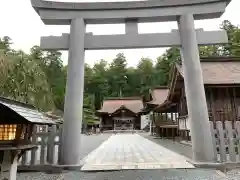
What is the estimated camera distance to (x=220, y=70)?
1098 cm

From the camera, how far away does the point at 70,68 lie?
6.26 meters

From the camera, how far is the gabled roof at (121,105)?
38.0m

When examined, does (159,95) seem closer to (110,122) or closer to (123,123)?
(123,123)

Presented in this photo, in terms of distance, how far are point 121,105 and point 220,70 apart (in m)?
27.2

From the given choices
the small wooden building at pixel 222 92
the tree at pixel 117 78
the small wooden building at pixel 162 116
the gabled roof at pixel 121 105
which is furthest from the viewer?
the tree at pixel 117 78

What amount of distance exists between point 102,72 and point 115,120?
24.4m

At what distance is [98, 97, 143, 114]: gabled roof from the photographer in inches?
1496

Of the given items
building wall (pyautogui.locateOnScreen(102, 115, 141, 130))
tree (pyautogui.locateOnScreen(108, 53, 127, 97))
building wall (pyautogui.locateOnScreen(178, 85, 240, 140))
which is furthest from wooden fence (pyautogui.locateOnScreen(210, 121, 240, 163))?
tree (pyautogui.locateOnScreen(108, 53, 127, 97))

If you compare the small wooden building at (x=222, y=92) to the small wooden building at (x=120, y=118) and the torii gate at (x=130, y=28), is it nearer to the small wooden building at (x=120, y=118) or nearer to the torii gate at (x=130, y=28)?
the torii gate at (x=130, y=28)

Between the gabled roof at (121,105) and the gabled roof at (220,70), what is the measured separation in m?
25.3

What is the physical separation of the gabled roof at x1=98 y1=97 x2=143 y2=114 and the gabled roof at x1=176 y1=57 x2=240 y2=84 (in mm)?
25324

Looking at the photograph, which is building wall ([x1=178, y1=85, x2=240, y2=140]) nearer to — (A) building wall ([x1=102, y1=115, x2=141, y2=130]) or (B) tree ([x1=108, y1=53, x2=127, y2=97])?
(A) building wall ([x1=102, y1=115, x2=141, y2=130])

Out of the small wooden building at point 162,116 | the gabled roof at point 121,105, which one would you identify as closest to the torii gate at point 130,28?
the small wooden building at point 162,116

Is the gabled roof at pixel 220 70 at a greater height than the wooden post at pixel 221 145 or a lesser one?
greater
